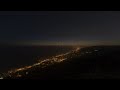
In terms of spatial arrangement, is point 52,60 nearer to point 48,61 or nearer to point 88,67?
point 48,61

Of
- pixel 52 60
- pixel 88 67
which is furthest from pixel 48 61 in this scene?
pixel 88 67

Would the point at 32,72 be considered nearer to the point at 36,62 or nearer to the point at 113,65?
the point at 36,62
